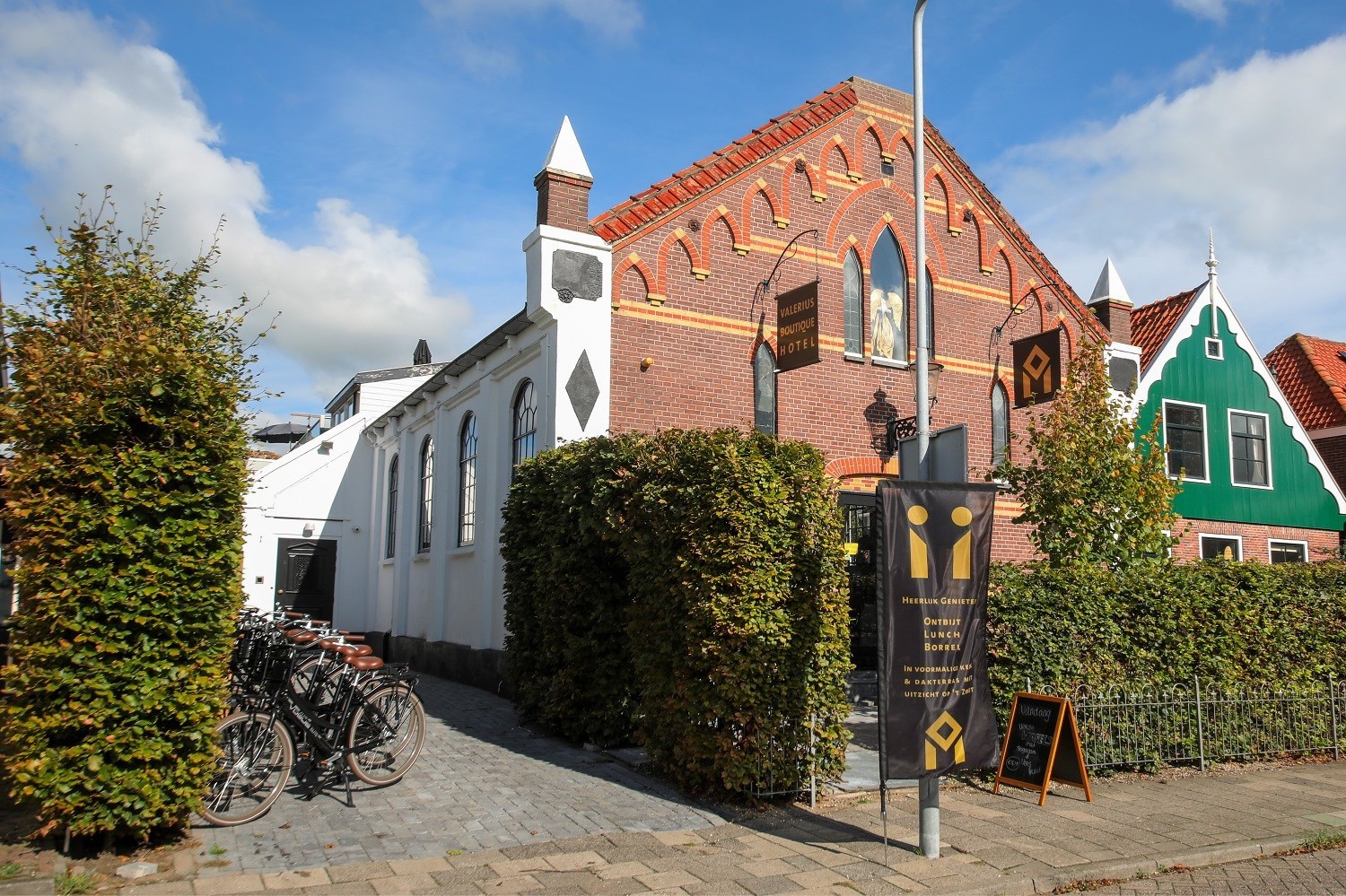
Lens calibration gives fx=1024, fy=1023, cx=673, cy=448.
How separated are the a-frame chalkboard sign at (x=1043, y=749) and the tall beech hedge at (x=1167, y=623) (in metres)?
0.53

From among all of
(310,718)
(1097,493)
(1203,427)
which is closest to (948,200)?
(1097,493)

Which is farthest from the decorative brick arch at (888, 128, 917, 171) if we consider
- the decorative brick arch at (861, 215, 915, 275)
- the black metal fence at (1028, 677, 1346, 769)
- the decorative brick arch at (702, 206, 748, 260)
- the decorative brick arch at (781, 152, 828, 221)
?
the black metal fence at (1028, 677, 1346, 769)

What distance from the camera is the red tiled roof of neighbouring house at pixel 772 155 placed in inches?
558

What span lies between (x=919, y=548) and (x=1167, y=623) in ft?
15.9

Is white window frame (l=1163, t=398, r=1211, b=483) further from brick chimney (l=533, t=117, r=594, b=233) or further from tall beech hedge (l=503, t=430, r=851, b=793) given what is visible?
tall beech hedge (l=503, t=430, r=851, b=793)

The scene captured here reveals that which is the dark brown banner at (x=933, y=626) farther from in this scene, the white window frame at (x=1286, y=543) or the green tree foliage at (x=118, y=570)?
the white window frame at (x=1286, y=543)

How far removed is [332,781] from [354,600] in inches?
621

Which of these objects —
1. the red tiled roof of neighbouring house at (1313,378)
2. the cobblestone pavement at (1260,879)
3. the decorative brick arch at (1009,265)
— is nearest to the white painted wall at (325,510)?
the decorative brick arch at (1009,265)

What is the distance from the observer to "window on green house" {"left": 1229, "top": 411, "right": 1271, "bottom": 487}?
72.5 feet

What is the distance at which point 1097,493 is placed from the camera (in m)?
12.2

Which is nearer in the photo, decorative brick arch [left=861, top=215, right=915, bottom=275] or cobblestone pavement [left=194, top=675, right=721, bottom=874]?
cobblestone pavement [left=194, top=675, right=721, bottom=874]

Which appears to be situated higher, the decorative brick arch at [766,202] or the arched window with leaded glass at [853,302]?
the decorative brick arch at [766,202]

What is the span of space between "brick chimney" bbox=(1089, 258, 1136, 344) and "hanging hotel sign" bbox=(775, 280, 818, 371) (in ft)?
22.9

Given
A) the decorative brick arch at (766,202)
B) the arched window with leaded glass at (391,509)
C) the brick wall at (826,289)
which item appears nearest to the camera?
the brick wall at (826,289)
